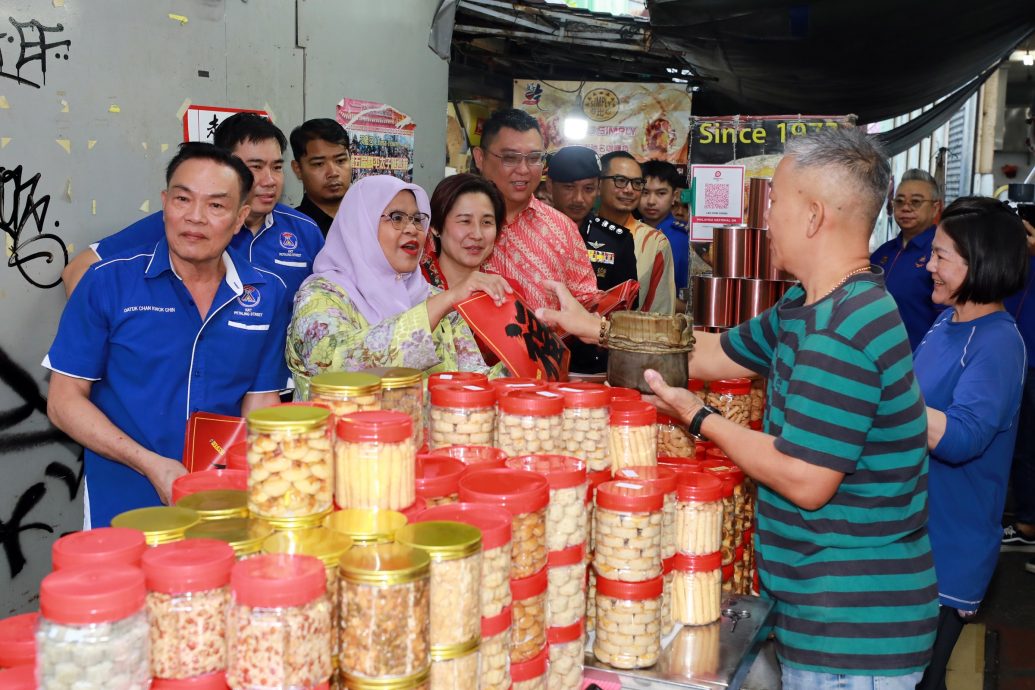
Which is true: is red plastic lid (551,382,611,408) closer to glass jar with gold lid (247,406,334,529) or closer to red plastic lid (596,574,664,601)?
red plastic lid (596,574,664,601)

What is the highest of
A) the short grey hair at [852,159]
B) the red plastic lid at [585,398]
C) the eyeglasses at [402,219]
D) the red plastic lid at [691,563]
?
the short grey hair at [852,159]

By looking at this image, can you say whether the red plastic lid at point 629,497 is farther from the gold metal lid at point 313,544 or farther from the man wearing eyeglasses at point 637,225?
the man wearing eyeglasses at point 637,225

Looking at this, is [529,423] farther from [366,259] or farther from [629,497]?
[366,259]

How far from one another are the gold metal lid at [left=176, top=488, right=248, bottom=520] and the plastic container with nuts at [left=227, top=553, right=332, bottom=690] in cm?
25

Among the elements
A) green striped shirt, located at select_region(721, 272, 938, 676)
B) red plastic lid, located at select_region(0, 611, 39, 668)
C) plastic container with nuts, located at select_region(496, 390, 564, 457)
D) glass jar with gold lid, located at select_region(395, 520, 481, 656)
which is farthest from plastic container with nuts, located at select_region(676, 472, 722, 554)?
red plastic lid, located at select_region(0, 611, 39, 668)

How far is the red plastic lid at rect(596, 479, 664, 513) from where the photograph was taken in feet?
5.36

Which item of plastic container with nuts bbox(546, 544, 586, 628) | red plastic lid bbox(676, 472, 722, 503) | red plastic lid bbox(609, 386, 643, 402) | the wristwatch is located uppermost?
red plastic lid bbox(609, 386, 643, 402)

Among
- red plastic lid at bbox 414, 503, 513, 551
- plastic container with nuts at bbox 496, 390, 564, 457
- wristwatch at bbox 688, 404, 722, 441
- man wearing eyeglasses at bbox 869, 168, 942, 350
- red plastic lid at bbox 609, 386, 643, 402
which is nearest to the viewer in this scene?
red plastic lid at bbox 414, 503, 513, 551

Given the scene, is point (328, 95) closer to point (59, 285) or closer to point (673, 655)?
point (59, 285)

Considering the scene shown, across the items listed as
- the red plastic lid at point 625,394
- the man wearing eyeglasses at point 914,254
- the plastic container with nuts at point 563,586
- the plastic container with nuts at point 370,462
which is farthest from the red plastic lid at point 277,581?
the man wearing eyeglasses at point 914,254

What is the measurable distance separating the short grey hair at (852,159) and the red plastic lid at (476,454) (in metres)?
0.81

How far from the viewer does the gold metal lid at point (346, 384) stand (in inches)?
59.6

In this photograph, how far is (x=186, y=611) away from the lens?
1071 millimetres

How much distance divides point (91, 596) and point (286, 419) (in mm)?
365
